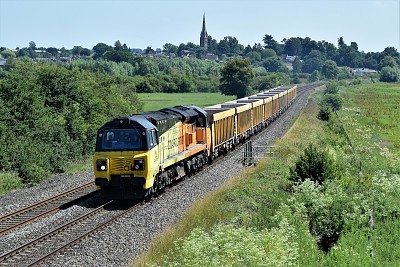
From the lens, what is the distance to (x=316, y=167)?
25.0m

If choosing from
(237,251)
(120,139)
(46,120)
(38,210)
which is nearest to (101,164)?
(120,139)

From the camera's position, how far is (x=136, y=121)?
2225cm

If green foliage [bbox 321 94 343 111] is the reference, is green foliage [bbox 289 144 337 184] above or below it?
above

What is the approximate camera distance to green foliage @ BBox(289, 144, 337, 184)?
24.9 m

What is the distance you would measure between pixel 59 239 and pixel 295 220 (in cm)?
692

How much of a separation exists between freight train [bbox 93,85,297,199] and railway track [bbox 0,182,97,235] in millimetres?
2018

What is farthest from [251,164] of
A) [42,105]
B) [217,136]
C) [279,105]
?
[279,105]

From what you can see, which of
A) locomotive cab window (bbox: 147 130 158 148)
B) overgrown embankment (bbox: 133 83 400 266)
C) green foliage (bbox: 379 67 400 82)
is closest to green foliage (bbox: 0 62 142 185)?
locomotive cab window (bbox: 147 130 158 148)

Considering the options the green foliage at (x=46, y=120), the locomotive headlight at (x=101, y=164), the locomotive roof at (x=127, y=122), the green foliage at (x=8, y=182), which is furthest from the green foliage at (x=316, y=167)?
the green foliage at (x=46, y=120)

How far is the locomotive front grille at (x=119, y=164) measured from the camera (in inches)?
874

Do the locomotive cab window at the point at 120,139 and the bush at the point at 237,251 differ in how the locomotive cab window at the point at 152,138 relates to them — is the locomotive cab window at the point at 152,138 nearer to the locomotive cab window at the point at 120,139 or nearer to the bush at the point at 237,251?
the locomotive cab window at the point at 120,139

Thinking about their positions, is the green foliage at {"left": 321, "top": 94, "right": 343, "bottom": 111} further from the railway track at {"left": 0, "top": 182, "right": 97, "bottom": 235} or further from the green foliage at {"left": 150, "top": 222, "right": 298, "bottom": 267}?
the green foliage at {"left": 150, "top": 222, "right": 298, "bottom": 267}

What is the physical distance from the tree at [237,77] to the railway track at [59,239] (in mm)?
85096

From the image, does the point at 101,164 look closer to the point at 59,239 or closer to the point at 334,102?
the point at 59,239
